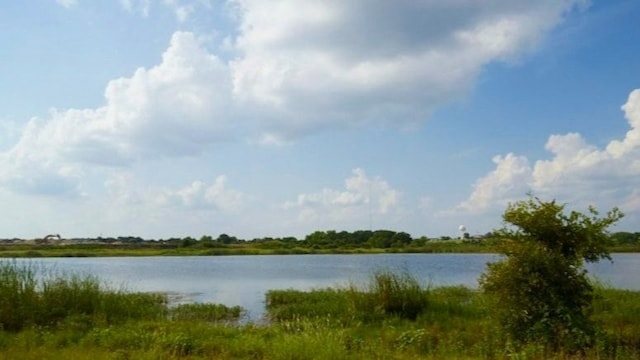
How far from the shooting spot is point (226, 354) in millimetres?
11039

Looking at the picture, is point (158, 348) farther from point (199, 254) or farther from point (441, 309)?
point (199, 254)

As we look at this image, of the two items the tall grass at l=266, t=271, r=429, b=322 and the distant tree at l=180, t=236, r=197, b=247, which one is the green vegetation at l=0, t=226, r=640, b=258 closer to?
the distant tree at l=180, t=236, r=197, b=247


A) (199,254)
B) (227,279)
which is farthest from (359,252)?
(227,279)

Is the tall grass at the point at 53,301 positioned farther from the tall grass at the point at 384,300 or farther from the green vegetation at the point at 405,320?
the tall grass at the point at 384,300

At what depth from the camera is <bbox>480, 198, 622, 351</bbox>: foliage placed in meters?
11.3

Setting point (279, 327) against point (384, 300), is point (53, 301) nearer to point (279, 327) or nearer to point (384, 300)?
point (279, 327)

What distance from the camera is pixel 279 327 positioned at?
14.8 m

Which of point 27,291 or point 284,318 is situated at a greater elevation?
point 27,291

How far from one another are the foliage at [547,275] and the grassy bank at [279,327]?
0.60 m

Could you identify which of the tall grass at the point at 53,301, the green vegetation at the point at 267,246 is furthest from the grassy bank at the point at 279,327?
the green vegetation at the point at 267,246

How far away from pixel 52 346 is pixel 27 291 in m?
4.76

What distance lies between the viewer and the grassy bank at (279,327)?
10.6 meters

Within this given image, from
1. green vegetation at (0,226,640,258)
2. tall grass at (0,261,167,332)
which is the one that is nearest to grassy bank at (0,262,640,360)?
tall grass at (0,261,167,332)

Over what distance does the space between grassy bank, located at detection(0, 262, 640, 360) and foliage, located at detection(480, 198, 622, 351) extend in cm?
60
